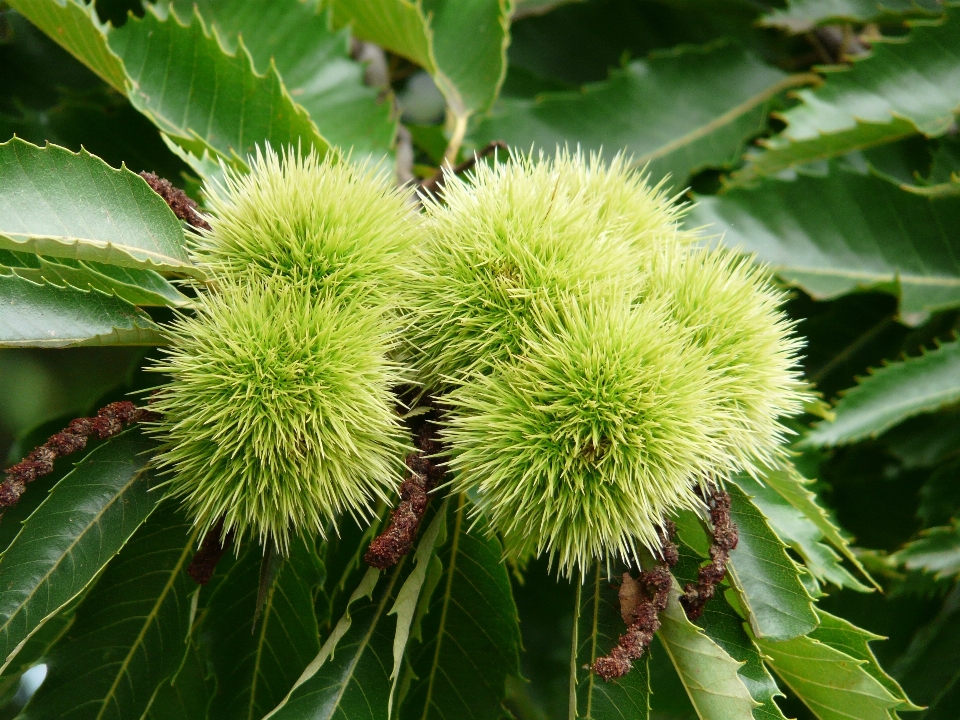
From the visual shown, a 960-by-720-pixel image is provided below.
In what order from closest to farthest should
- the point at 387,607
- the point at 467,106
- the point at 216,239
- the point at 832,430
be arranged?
the point at 216,239 < the point at 387,607 < the point at 832,430 < the point at 467,106

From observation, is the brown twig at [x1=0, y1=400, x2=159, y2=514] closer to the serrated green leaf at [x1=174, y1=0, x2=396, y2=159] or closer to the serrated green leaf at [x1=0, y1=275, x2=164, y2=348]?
the serrated green leaf at [x1=0, y1=275, x2=164, y2=348]

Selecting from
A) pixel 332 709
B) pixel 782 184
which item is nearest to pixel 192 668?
pixel 332 709

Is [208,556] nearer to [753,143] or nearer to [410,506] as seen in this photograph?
[410,506]

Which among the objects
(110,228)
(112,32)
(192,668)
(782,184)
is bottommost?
(192,668)

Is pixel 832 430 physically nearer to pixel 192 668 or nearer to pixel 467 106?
pixel 467 106

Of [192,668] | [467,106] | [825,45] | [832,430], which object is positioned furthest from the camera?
[825,45]

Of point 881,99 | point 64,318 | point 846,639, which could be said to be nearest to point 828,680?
point 846,639

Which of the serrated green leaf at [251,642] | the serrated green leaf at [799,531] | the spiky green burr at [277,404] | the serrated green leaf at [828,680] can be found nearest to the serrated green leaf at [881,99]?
A: the serrated green leaf at [799,531]
